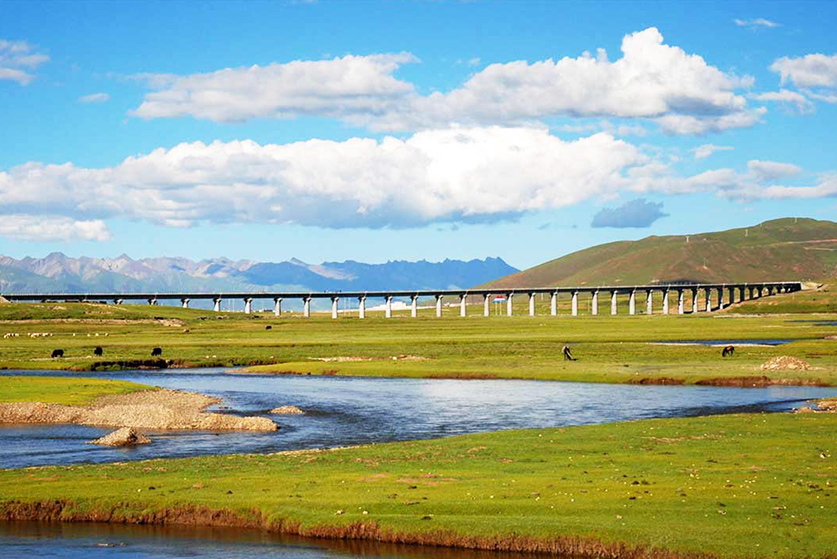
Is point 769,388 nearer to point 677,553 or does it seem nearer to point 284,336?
point 677,553

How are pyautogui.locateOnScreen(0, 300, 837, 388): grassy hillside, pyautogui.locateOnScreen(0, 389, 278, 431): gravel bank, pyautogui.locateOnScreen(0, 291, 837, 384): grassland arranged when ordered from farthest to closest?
1. pyautogui.locateOnScreen(0, 291, 837, 384): grassland
2. pyautogui.locateOnScreen(0, 300, 837, 388): grassy hillside
3. pyautogui.locateOnScreen(0, 389, 278, 431): gravel bank

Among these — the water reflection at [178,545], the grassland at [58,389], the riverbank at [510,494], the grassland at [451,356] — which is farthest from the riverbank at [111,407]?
the grassland at [451,356]

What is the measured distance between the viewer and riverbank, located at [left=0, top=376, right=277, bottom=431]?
197 ft

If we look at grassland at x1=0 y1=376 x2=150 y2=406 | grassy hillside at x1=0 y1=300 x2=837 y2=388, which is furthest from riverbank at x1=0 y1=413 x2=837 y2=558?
grassy hillside at x1=0 y1=300 x2=837 y2=388

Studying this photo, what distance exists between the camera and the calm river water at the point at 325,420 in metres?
33.5

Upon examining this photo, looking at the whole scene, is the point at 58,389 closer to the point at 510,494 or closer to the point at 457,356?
the point at 510,494

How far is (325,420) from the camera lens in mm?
63844

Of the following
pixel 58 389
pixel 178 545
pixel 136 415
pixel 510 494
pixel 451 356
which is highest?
pixel 510 494

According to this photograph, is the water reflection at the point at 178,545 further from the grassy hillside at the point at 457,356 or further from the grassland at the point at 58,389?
the grassy hillside at the point at 457,356

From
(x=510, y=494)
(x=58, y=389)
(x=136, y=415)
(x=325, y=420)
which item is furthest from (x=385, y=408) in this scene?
(x=510, y=494)

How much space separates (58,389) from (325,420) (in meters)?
24.0

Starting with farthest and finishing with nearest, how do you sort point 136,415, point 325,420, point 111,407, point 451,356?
point 451,356 < point 111,407 < point 325,420 < point 136,415

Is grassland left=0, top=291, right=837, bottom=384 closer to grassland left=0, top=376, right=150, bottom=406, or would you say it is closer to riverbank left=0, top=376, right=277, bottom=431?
grassland left=0, top=376, right=150, bottom=406

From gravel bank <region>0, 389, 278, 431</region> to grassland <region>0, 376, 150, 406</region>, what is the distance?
1968 mm
